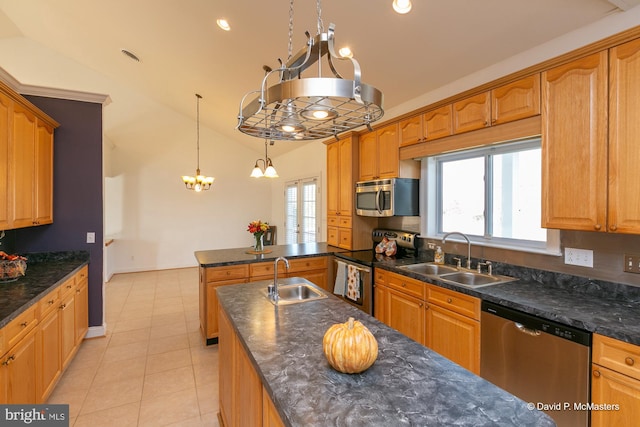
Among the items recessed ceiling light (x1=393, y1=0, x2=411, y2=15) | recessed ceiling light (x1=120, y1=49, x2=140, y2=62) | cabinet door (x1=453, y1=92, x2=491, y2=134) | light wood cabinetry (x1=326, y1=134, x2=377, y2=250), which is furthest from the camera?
recessed ceiling light (x1=120, y1=49, x2=140, y2=62)

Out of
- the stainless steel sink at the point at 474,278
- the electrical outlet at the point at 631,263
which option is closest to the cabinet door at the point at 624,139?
the electrical outlet at the point at 631,263

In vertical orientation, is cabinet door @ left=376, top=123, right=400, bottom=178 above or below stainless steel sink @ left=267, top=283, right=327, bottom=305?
above

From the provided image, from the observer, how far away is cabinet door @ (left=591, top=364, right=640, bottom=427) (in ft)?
4.62

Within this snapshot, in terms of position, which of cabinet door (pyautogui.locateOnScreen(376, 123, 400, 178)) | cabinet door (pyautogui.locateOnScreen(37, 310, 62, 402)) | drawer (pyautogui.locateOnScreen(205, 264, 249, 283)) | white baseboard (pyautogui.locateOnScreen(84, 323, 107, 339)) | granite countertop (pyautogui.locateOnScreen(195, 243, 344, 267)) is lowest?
white baseboard (pyautogui.locateOnScreen(84, 323, 107, 339))

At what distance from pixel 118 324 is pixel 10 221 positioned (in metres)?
1.99

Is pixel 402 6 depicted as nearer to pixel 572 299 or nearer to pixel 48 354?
pixel 572 299

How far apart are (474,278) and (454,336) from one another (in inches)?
24.2

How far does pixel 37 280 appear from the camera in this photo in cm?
239

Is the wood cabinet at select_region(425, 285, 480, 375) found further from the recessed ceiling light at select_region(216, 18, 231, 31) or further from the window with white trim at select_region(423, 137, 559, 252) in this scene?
the recessed ceiling light at select_region(216, 18, 231, 31)

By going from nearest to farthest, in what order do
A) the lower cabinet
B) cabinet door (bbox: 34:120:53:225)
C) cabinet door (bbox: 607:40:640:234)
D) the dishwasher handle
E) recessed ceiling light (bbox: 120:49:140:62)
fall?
the lower cabinet
cabinet door (bbox: 607:40:640:234)
the dishwasher handle
cabinet door (bbox: 34:120:53:225)
recessed ceiling light (bbox: 120:49:140:62)

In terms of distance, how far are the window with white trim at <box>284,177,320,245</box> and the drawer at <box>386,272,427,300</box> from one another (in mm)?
2720

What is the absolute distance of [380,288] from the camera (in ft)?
10.1

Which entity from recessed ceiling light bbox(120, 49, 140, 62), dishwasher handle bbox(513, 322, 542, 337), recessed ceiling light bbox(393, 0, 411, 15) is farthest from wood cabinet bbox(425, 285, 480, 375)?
recessed ceiling light bbox(120, 49, 140, 62)

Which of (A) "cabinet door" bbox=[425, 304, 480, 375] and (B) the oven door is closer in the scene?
(A) "cabinet door" bbox=[425, 304, 480, 375]
